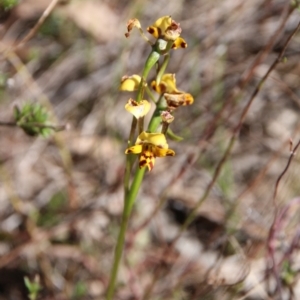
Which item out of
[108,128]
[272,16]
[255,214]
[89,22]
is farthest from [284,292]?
[89,22]

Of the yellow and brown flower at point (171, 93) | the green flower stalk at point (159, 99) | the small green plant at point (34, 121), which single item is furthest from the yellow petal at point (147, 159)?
the small green plant at point (34, 121)

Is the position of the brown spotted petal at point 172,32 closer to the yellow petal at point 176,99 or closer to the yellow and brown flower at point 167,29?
the yellow and brown flower at point 167,29

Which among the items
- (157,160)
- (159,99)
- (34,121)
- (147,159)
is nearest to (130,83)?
(159,99)

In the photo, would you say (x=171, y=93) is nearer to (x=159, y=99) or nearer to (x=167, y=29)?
(x=159, y=99)

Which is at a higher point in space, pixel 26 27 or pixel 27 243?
pixel 26 27

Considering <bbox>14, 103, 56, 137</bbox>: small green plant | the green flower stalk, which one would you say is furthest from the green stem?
<bbox>14, 103, 56, 137</bbox>: small green plant

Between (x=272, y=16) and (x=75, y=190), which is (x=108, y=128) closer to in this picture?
(x=75, y=190)
